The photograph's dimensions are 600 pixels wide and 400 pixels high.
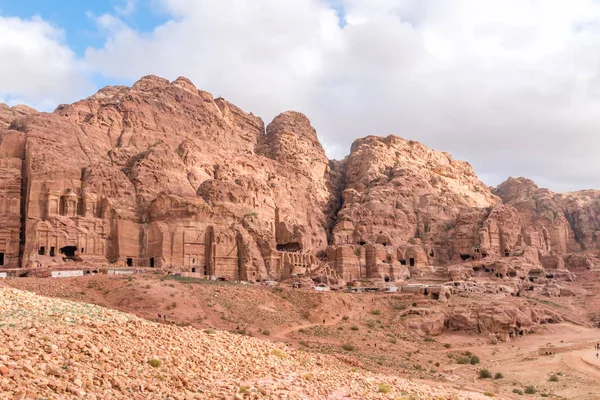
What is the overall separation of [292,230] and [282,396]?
6438 centimetres

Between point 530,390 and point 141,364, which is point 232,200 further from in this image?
point 141,364

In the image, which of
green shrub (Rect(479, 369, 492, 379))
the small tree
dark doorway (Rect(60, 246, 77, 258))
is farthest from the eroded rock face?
the small tree

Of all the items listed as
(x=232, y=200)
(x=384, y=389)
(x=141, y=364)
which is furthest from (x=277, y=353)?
(x=232, y=200)

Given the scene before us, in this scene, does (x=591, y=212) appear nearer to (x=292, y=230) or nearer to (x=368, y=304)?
(x=292, y=230)

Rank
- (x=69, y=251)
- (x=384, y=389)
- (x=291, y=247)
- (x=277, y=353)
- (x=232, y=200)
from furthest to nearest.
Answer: (x=291, y=247)
(x=232, y=200)
(x=69, y=251)
(x=277, y=353)
(x=384, y=389)

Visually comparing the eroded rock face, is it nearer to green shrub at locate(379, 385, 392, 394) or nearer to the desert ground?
the desert ground

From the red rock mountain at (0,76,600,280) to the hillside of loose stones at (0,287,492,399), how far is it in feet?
123

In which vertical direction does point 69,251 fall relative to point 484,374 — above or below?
above

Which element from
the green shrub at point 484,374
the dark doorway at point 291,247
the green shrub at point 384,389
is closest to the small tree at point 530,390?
the green shrub at point 484,374

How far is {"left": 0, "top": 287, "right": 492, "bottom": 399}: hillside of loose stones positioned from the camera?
13.8 meters

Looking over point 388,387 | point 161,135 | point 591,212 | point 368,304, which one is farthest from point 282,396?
point 591,212

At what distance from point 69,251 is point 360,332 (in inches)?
1247

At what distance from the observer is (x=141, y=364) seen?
55.3 ft

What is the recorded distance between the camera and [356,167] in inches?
4638
